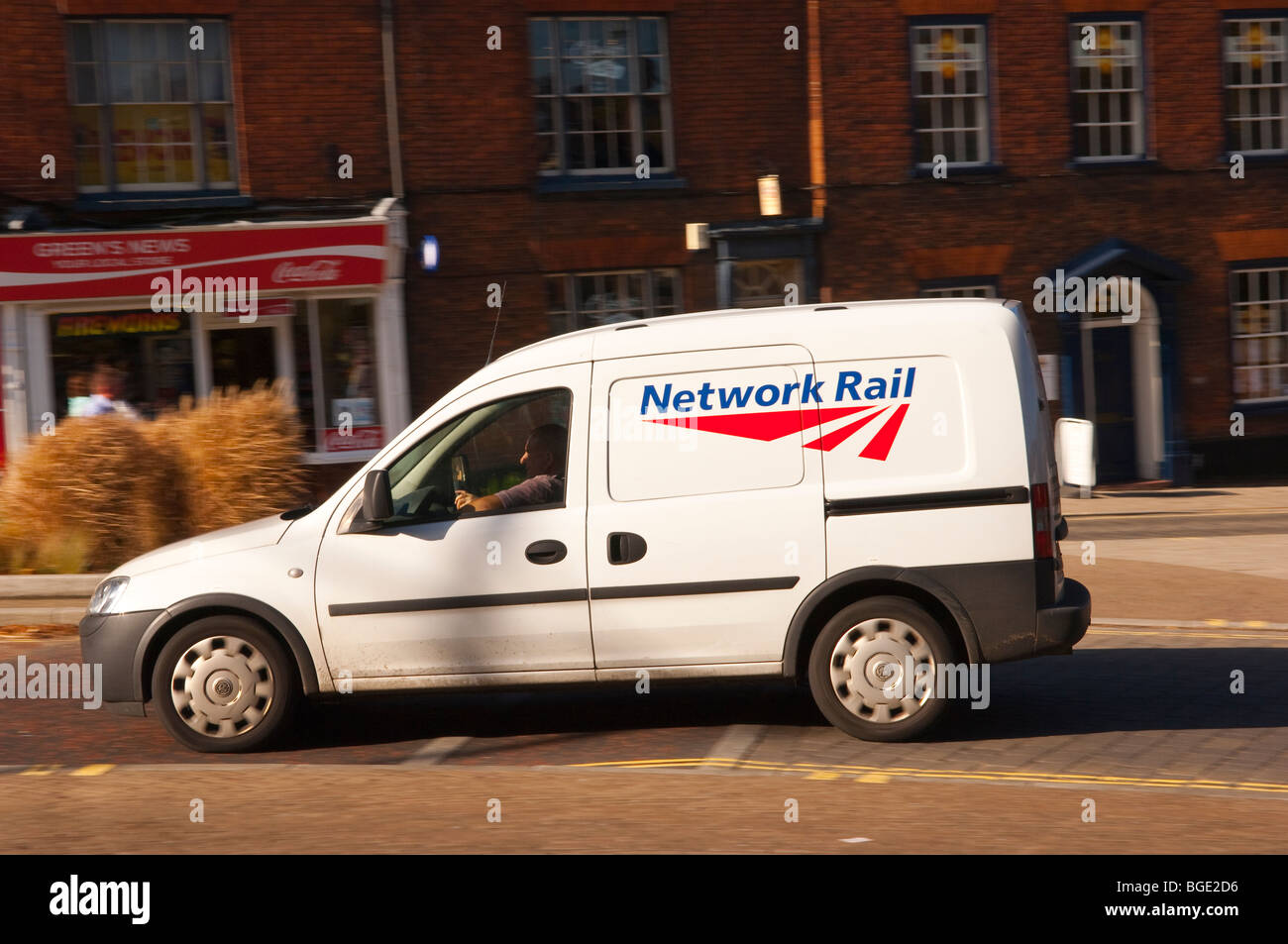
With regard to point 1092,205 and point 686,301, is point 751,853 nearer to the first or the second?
point 686,301

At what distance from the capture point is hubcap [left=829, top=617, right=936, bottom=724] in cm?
717

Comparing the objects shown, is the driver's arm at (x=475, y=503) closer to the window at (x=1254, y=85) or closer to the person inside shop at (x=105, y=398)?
the person inside shop at (x=105, y=398)

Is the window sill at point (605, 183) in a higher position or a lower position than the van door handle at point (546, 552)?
higher

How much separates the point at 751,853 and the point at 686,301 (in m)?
14.4

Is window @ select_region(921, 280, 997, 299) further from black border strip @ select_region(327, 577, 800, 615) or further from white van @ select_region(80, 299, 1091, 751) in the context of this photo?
black border strip @ select_region(327, 577, 800, 615)

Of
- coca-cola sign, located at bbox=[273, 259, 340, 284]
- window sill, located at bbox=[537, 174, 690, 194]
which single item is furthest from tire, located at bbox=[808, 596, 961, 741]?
window sill, located at bbox=[537, 174, 690, 194]

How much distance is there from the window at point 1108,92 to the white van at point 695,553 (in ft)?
46.5

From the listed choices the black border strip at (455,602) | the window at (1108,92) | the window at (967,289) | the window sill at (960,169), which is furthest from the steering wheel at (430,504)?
the window at (1108,92)

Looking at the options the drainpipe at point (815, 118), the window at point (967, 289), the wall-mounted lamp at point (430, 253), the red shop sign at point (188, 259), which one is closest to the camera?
the red shop sign at point (188, 259)

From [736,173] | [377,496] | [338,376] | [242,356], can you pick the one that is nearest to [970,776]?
[377,496]

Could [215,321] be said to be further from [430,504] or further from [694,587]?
[694,587]

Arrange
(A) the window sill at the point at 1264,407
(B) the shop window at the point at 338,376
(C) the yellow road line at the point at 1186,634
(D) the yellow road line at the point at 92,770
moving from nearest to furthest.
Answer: (D) the yellow road line at the point at 92,770, (C) the yellow road line at the point at 1186,634, (B) the shop window at the point at 338,376, (A) the window sill at the point at 1264,407

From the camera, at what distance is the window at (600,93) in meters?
18.7

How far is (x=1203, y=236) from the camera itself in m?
20.6
